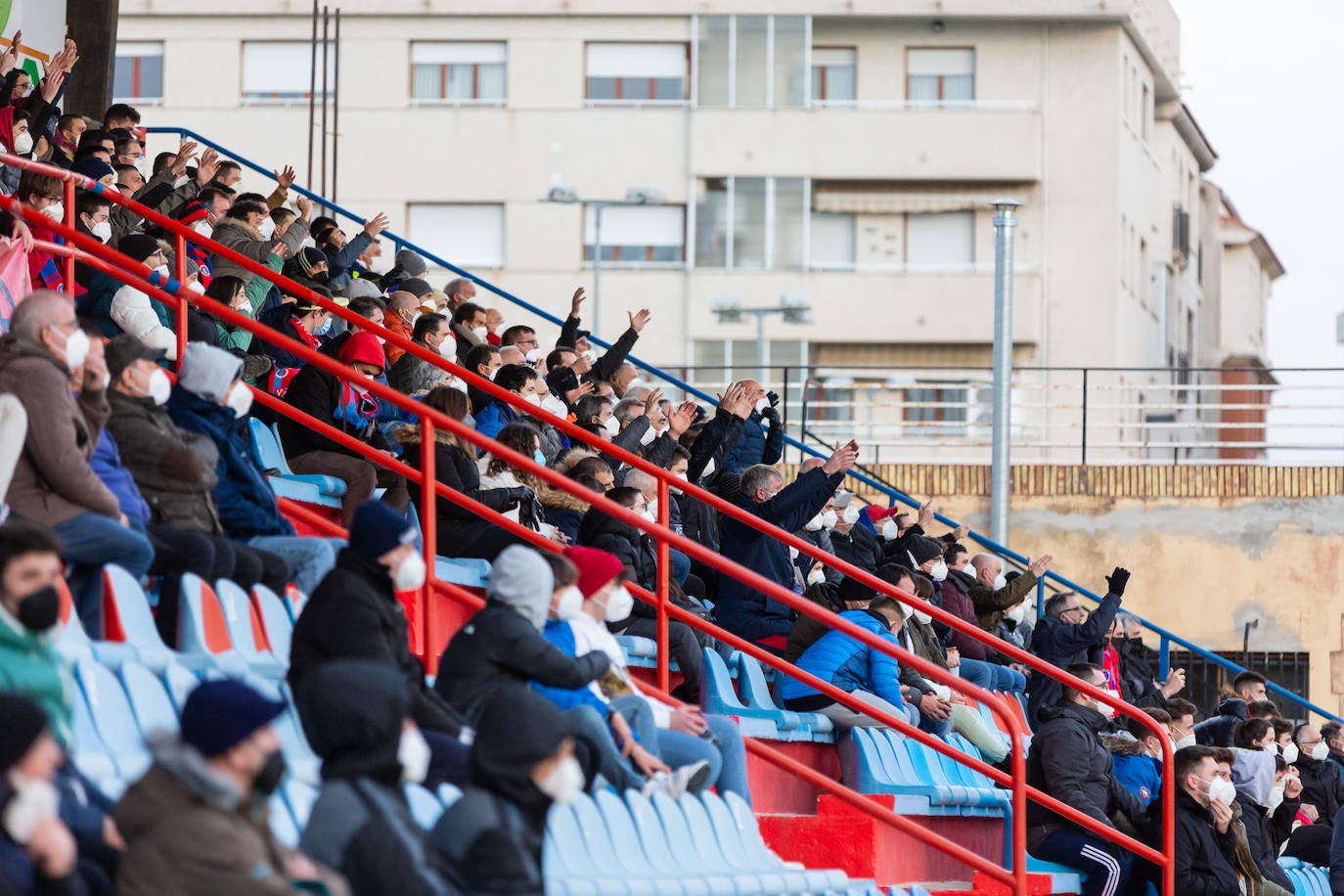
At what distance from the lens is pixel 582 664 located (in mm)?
7566

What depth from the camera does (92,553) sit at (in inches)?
295

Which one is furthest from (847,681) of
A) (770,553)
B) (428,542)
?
(428,542)

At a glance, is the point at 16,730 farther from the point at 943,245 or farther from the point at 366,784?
the point at 943,245

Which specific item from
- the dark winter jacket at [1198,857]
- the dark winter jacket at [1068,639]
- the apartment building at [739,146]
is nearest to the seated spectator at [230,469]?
the dark winter jacket at [1198,857]

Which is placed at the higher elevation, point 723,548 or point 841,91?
point 841,91

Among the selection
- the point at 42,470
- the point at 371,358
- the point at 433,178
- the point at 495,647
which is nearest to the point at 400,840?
the point at 495,647

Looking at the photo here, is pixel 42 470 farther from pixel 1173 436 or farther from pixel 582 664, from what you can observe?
pixel 1173 436

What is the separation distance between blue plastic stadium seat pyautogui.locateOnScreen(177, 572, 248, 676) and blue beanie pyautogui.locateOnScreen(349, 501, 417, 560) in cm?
69

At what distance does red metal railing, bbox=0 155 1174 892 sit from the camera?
352 inches

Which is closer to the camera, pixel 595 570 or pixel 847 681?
pixel 595 570

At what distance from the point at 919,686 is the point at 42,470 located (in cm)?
555

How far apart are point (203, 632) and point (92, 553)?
0.48m

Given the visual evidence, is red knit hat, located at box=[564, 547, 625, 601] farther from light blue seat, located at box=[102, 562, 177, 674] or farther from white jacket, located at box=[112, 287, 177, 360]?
white jacket, located at box=[112, 287, 177, 360]

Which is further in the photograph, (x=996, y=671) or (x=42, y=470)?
(x=996, y=671)
